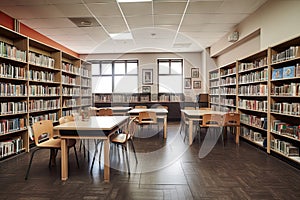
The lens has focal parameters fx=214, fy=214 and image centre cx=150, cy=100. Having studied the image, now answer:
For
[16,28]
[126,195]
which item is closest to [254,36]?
[126,195]

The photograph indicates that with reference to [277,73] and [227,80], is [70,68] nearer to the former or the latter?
[227,80]

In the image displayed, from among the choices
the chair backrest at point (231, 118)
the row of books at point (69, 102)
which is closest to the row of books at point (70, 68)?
the row of books at point (69, 102)

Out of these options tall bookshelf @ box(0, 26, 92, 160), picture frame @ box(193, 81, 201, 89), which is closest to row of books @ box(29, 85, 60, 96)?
tall bookshelf @ box(0, 26, 92, 160)

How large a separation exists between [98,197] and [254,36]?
16.7 feet

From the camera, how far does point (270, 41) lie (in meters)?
4.31

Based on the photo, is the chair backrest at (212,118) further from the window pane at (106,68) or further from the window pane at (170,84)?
the window pane at (106,68)

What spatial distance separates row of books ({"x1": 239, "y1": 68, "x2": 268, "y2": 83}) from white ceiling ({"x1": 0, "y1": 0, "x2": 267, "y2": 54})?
140cm

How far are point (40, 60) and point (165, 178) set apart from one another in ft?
12.7

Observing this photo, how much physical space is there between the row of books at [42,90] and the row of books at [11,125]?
67 cm

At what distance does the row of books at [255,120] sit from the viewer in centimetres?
421

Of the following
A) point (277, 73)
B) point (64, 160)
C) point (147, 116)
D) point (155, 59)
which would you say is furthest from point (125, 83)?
point (64, 160)

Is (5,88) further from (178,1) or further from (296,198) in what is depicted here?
(296,198)

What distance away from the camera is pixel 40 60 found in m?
4.88

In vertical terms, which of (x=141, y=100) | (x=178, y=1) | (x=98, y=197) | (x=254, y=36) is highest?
(x=178, y=1)
